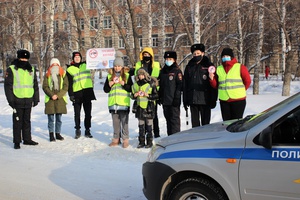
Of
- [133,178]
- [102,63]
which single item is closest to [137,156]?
[133,178]

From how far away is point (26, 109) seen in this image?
7910 mm

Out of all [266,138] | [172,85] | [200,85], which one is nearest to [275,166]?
[266,138]

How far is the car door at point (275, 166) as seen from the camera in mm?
3002

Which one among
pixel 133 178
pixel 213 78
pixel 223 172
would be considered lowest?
pixel 133 178

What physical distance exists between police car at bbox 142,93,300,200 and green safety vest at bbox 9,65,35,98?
16.7 ft

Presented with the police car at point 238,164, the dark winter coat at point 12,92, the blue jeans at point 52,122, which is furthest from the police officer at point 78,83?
the police car at point 238,164

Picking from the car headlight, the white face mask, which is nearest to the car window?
the car headlight

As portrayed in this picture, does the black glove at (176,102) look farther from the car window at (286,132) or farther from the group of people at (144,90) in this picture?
the car window at (286,132)

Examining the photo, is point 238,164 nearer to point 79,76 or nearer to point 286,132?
point 286,132

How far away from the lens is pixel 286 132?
3.16 metres

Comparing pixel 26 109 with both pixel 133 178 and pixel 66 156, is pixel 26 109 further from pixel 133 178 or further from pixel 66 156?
pixel 133 178

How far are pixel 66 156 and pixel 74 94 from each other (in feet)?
6.32

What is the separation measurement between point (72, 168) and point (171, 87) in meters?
2.58

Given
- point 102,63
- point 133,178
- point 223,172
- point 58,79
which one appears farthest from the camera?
point 102,63
